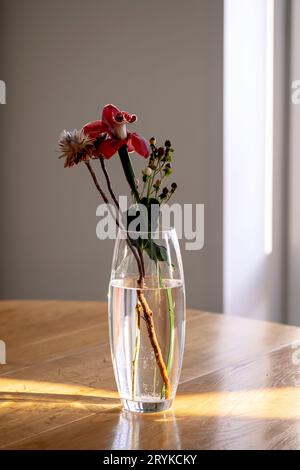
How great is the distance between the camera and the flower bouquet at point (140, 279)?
126 cm

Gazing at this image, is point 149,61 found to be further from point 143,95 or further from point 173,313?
point 173,313

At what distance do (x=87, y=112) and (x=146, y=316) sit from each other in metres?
2.38


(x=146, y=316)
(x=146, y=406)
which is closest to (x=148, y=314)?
(x=146, y=316)

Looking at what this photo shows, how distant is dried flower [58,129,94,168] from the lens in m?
1.25

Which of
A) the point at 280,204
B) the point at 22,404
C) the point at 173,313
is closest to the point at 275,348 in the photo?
the point at 173,313

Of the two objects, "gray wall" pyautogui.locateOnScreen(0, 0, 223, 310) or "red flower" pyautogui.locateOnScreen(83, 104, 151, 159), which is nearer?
"red flower" pyautogui.locateOnScreen(83, 104, 151, 159)

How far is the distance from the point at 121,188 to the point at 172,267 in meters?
2.11

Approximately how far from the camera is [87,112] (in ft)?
11.6

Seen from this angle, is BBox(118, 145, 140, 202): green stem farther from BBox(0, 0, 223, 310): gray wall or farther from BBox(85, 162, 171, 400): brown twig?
BBox(0, 0, 223, 310): gray wall

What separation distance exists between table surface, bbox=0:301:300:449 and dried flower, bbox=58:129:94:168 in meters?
0.42

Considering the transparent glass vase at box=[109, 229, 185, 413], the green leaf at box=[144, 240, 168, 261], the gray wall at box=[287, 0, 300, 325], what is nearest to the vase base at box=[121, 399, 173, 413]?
the transparent glass vase at box=[109, 229, 185, 413]

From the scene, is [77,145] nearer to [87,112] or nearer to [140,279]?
[140,279]

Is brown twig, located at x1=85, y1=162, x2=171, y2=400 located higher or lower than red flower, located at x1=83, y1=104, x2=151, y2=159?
lower

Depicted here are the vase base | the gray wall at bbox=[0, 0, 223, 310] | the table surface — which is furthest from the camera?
the gray wall at bbox=[0, 0, 223, 310]
